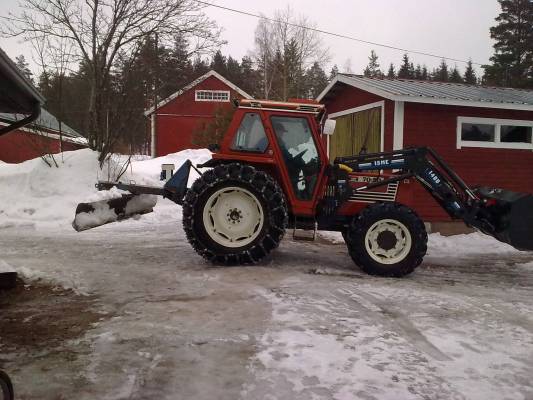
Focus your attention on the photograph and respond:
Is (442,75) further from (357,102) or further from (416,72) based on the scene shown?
(357,102)

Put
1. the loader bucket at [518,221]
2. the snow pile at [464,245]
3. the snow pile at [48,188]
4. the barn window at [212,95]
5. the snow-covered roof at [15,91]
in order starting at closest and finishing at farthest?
the snow-covered roof at [15,91] → the loader bucket at [518,221] → the snow pile at [464,245] → the snow pile at [48,188] → the barn window at [212,95]

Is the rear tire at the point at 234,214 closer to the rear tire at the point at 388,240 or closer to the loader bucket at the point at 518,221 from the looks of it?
the rear tire at the point at 388,240

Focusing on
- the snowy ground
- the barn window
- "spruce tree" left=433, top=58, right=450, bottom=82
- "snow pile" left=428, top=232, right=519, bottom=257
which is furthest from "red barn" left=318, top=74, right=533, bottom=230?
"spruce tree" left=433, top=58, right=450, bottom=82

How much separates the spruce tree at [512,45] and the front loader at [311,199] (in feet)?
131

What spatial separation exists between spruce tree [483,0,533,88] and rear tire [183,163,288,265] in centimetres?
4132

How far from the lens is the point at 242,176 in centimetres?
654

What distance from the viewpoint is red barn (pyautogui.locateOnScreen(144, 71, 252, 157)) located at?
108ft

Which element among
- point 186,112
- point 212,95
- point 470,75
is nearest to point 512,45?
point 212,95

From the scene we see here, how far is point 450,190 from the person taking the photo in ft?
22.6

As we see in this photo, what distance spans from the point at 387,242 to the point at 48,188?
9.82 metres

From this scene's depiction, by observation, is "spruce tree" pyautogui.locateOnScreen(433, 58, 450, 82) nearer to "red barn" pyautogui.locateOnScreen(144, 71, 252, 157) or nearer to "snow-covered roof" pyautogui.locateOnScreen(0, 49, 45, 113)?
"red barn" pyautogui.locateOnScreen(144, 71, 252, 157)

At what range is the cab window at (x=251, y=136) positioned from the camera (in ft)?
22.5

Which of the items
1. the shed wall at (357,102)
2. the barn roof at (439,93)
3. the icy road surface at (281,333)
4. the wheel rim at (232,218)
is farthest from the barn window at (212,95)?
the wheel rim at (232,218)

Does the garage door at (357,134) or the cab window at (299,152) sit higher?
the garage door at (357,134)
